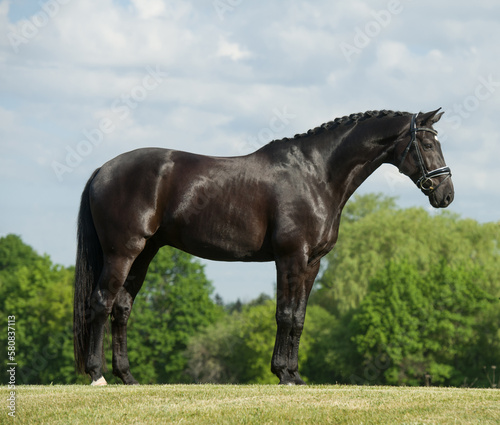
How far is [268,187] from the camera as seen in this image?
1129 cm

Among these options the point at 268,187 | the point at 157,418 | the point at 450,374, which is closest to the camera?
the point at 157,418

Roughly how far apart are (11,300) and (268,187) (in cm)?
5716

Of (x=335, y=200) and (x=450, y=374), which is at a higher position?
(x=335, y=200)

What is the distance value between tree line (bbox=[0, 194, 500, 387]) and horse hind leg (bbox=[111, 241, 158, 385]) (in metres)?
40.0

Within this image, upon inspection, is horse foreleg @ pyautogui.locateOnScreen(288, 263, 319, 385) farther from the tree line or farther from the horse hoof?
the tree line

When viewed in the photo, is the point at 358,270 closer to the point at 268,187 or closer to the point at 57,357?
the point at 57,357

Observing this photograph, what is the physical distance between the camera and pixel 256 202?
11.3 meters

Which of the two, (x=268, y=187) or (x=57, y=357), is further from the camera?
(x=57, y=357)

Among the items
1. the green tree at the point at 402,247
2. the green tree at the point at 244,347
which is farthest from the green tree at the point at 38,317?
the green tree at the point at 402,247

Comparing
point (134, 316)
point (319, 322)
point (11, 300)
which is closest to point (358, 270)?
point (319, 322)

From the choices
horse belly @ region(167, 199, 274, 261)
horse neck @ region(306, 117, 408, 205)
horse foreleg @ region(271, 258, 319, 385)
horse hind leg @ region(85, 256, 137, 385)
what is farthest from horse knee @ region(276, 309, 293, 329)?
horse hind leg @ region(85, 256, 137, 385)

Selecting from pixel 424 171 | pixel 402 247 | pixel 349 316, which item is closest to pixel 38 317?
pixel 349 316

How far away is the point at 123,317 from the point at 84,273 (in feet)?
3.04

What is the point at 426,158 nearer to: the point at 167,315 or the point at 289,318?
the point at 289,318
